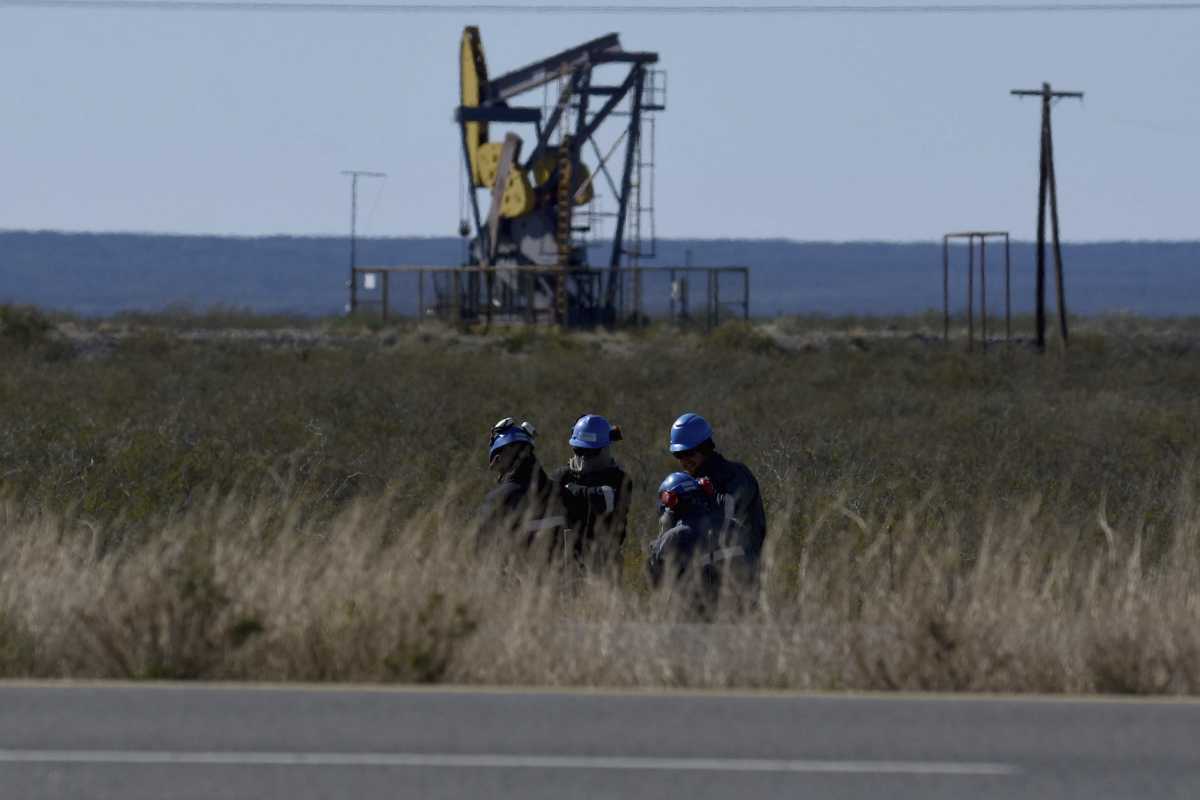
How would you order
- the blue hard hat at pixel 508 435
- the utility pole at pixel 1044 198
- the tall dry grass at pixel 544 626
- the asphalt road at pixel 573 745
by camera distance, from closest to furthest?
the asphalt road at pixel 573 745, the tall dry grass at pixel 544 626, the blue hard hat at pixel 508 435, the utility pole at pixel 1044 198

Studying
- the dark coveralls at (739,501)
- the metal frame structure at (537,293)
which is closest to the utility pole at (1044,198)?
the metal frame structure at (537,293)

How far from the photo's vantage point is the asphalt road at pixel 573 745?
7.52 m

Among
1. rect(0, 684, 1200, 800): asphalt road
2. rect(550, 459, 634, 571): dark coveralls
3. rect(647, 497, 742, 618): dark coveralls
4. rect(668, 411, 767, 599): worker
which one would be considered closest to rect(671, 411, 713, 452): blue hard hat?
rect(668, 411, 767, 599): worker

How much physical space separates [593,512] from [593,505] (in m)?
0.04

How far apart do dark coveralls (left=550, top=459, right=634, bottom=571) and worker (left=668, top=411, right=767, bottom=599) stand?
42 centimetres

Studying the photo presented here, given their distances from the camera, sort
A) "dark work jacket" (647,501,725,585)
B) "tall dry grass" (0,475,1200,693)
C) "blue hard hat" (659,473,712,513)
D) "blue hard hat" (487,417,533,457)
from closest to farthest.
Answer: "tall dry grass" (0,475,1200,693)
"blue hard hat" (659,473,712,513)
"dark work jacket" (647,501,725,585)
"blue hard hat" (487,417,533,457)

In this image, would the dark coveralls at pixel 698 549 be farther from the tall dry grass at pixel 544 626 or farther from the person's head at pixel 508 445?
the person's head at pixel 508 445

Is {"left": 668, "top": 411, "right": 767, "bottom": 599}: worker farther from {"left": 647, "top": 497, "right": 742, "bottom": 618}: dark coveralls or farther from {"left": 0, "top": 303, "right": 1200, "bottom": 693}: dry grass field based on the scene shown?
{"left": 0, "top": 303, "right": 1200, "bottom": 693}: dry grass field

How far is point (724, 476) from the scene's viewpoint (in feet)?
36.5

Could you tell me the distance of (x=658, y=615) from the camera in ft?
34.8

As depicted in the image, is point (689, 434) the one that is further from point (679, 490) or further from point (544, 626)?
point (544, 626)

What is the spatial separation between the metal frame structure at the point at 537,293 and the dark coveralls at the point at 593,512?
43.8 m

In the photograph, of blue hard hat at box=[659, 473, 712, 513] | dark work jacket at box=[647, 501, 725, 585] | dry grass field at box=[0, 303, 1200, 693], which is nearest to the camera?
dry grass field at box=[0, 303, 1200, 693]

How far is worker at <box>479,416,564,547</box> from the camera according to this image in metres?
11.1
